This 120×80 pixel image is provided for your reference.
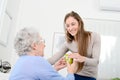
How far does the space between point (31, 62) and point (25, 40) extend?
0.14 metres

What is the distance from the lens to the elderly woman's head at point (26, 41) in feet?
4.40

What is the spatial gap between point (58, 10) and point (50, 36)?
39 cm

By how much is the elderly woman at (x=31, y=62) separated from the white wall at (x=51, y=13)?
5.69 feet

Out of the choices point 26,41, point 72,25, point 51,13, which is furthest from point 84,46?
point 51,13

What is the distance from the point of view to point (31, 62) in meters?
1.28

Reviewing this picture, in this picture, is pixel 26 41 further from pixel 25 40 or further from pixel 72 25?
pixel 72 25

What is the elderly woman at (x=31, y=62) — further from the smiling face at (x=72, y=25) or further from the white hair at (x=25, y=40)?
the smiling face at (x=72, y=25)

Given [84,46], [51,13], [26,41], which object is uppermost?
[51,13]

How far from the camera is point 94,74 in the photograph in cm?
184

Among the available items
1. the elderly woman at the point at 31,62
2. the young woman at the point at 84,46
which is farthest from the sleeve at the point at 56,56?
the elderly woman at the point at 31,62

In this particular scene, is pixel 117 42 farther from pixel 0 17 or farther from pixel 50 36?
pixel 0 17

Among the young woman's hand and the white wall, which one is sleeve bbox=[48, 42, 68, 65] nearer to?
the young woman's hand

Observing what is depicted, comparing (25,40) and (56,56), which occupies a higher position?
(25,40)

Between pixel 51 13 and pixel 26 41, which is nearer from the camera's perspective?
pixel 26 41
